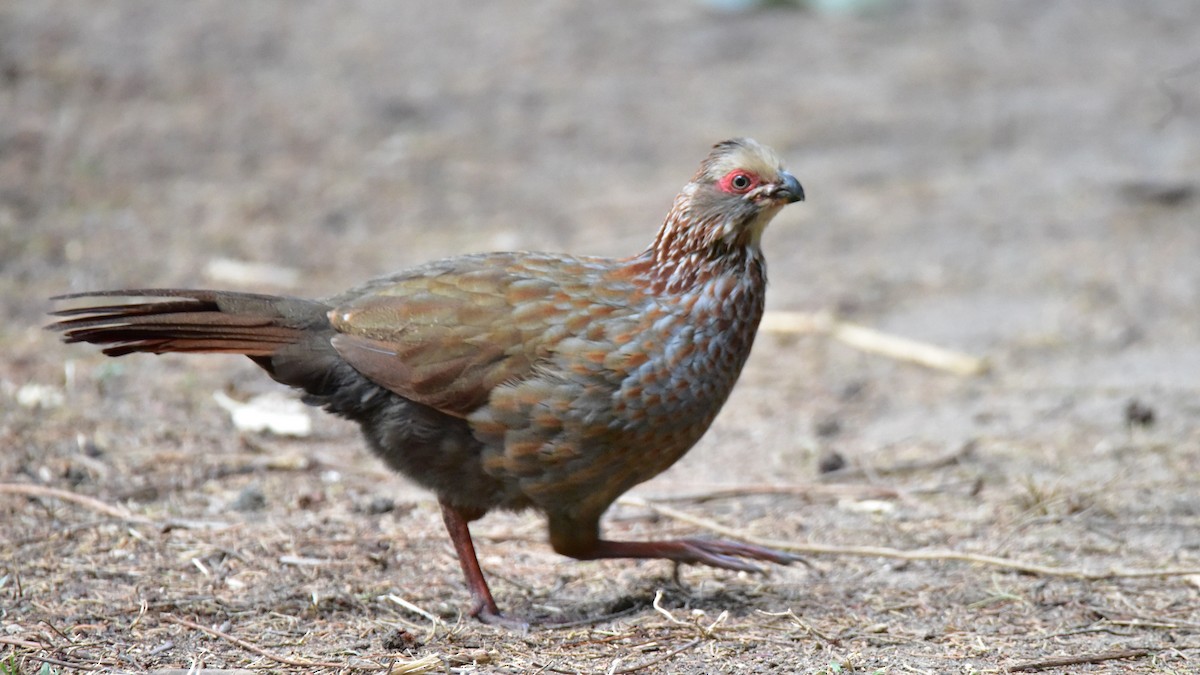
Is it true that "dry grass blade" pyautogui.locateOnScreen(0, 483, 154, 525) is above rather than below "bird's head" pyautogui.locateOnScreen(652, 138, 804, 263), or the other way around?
below

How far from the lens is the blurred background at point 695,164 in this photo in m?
6.68

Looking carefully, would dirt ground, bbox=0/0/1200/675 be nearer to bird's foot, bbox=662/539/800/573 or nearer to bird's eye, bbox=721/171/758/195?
bird's foot, bbox=662/539/800/573

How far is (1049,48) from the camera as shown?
39.9ft

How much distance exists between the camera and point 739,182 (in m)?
4.21

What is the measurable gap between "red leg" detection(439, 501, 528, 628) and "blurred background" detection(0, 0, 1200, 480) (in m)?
1.70

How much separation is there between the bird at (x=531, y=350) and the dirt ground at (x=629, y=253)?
1.41 ft

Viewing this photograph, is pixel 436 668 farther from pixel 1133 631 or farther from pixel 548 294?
pixel 1133 631

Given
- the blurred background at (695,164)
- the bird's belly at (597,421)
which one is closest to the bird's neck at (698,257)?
the bird's belly at (597,421)

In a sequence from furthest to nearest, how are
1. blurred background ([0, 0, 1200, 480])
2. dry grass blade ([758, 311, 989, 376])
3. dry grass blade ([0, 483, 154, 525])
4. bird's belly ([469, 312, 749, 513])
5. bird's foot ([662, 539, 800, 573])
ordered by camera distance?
dry grass blade ([758, 311, 989, 376])
blurred background ([0, 0, 1200, 480])
dry grass blade ([0, 483, 154, 525])
bird's foot ([662, 539, 800, 573])
bird's belly ([469, 312, 749, 513])

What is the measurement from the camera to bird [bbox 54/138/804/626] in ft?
12.9

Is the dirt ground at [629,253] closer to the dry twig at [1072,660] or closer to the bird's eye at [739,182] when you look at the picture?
the dry twig at [1072,660]

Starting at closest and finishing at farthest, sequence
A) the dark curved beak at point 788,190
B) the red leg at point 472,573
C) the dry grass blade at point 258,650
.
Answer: the dry grass blade at point 258,650 < the red leg at point 472,573 < the dark curved beak at point 788,190

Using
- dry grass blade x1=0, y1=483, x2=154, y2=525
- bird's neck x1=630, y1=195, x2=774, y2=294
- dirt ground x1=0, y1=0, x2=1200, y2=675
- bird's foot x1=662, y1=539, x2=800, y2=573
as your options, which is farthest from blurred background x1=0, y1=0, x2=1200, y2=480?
bird's neck x1=630, y1=195, x2=774, y2=294

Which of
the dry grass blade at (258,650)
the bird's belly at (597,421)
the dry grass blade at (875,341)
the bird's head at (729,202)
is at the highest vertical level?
the bird's head at (729,202)
